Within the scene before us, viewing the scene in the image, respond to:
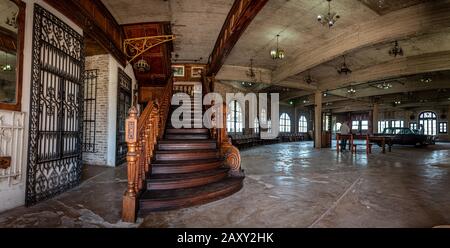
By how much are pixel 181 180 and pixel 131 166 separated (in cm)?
100

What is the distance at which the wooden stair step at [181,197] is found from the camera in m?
3.10

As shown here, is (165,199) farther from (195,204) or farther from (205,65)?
(205,65)

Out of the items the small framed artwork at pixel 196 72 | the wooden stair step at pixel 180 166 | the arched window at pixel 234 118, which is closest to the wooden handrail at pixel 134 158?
the wooden stair step at pixel 180 166

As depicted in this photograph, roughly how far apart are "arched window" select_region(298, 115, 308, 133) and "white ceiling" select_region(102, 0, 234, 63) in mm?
18760

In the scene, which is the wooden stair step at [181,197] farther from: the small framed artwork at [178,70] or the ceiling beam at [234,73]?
the ceiling beam at [234,73]

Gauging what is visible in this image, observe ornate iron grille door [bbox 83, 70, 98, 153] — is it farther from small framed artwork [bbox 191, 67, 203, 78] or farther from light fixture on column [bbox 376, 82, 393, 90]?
light fixture on column [bbox 376, 82, 393, 90]

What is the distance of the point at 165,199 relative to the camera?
125 inches

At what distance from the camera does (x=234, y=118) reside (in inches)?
613

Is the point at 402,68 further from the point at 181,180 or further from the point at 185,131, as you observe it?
the point at 181,180

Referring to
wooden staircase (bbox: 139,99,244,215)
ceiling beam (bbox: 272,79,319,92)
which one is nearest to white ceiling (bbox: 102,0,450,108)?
ceiling beam (bbox: 272,79,319,92)

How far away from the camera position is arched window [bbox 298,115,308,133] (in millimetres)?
24487

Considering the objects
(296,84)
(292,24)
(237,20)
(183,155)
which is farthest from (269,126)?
(183,155)

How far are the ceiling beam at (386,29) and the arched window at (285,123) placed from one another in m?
13.0
